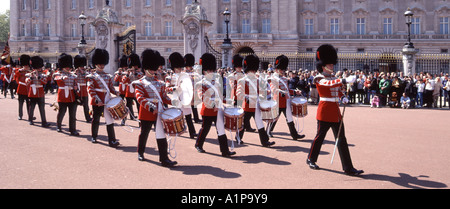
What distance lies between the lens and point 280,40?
128 feet

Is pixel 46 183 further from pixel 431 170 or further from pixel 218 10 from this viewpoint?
pixel 218 10

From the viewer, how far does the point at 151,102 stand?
638 cm

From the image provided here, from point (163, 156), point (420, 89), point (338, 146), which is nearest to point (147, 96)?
point (163, 156)

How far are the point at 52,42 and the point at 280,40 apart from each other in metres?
25.8

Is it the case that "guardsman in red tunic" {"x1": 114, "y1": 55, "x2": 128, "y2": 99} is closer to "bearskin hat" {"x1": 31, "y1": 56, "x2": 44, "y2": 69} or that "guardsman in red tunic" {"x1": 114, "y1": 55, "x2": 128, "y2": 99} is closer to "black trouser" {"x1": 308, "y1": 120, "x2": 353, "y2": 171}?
"bearskin hat" {"x1": 31, "y1": 56, "x2": 44, "y2": 69}

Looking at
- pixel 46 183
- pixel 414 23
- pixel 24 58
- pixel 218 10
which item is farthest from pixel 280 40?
pixel 46 183

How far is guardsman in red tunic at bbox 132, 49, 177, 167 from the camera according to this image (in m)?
6.38

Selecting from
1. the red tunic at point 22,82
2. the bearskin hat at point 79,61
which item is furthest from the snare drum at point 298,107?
the red tunic at point 22,82

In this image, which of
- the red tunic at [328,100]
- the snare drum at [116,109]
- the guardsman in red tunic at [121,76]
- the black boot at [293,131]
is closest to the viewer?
the red tunic at [328,100]

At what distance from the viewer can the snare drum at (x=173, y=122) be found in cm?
616

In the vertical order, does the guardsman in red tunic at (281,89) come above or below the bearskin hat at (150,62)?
below

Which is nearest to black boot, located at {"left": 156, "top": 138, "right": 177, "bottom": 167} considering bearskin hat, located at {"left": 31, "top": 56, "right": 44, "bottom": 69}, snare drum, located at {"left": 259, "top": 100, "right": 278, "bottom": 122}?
snare drum, located at {"left": 259, "top": 100, "right": 278, "bottom": 122}

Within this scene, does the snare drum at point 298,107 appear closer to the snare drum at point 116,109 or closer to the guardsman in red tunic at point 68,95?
the snare drum at point 116,109

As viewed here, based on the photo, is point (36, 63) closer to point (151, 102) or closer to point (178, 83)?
point (178, 83)
